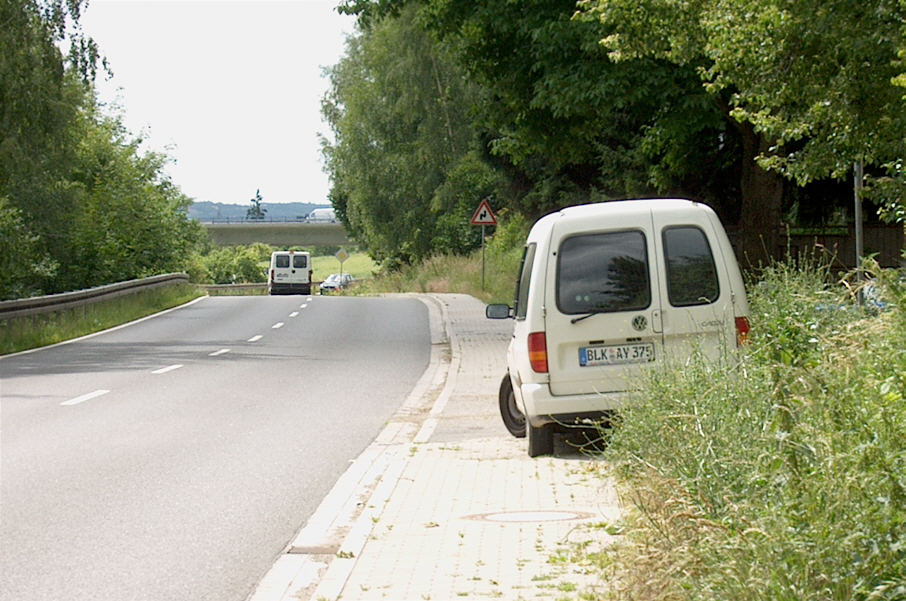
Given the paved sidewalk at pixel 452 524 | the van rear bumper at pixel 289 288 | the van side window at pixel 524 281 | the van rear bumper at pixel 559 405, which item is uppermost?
the van side window at pixel 524 281

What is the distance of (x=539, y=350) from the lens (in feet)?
34.3

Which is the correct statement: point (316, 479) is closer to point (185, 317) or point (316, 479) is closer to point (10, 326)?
point (10, 326)

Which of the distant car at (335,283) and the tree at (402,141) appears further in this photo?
the distant car at (335,283)

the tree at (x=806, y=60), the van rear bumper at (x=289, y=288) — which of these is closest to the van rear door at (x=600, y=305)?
the tree at (x=806, y=60)

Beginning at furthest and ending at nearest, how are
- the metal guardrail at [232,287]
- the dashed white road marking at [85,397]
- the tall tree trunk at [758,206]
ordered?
the metal guardrail at [232,287]
the tall tree trunk at [758,206]
the dashed white road marking at [85,397]

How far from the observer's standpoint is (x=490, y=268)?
45.6 meters

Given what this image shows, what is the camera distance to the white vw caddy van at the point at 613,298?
34.2 ft

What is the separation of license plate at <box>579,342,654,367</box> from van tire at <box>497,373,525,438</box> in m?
1.89

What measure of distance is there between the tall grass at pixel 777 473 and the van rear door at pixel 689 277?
7.54 feet

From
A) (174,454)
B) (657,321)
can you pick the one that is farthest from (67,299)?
(657,321)

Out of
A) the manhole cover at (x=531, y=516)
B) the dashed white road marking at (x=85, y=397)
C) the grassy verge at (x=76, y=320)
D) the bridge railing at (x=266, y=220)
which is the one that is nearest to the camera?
the manhole cover at (x=531, y=516)

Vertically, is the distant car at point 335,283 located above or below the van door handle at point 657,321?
below

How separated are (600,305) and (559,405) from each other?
840 millimetres

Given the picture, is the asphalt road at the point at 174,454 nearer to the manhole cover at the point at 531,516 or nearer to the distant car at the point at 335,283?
the manhole cover at the point at 531,516
